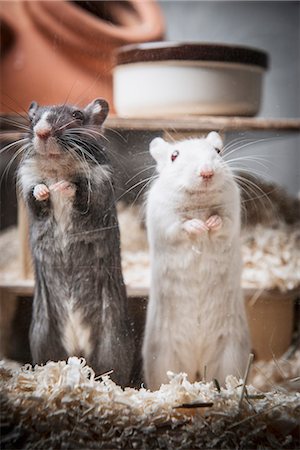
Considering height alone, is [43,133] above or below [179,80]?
below

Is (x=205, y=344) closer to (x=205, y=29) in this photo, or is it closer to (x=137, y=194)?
(x=137, y=194)

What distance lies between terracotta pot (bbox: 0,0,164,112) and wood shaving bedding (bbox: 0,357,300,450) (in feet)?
1.65

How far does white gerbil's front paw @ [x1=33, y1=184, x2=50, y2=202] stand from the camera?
3.46 feet

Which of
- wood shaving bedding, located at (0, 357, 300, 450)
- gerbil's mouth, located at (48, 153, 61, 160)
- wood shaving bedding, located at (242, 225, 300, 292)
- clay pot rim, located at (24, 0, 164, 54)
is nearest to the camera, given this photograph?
wood shaving bedding, located at (0, 357, 300, 450)

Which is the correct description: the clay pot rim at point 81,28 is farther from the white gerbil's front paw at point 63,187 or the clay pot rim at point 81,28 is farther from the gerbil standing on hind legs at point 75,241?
the white gerbil's front paw at point 63,187

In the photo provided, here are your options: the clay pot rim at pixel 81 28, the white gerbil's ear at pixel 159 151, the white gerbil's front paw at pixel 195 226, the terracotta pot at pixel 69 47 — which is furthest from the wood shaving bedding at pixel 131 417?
the clay pot rim at pixel 81 28

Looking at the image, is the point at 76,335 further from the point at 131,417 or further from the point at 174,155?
the point at 174,155

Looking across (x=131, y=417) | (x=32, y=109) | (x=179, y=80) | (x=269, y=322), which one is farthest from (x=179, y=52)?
(x=131, y=417)

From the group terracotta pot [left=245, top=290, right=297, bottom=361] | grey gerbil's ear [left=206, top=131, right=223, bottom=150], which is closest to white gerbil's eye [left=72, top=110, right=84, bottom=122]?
grey gerbil's ear [left=206, top=131, right=223, bottom=150]

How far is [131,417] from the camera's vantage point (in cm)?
96

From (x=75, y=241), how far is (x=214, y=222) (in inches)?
9.8

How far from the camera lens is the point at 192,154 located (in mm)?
1060

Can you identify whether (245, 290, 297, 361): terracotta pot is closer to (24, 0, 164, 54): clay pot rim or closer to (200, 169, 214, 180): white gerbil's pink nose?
(200, 169, 214, 180): white gerbil's pink nose

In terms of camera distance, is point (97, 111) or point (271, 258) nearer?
point (97, 111)
